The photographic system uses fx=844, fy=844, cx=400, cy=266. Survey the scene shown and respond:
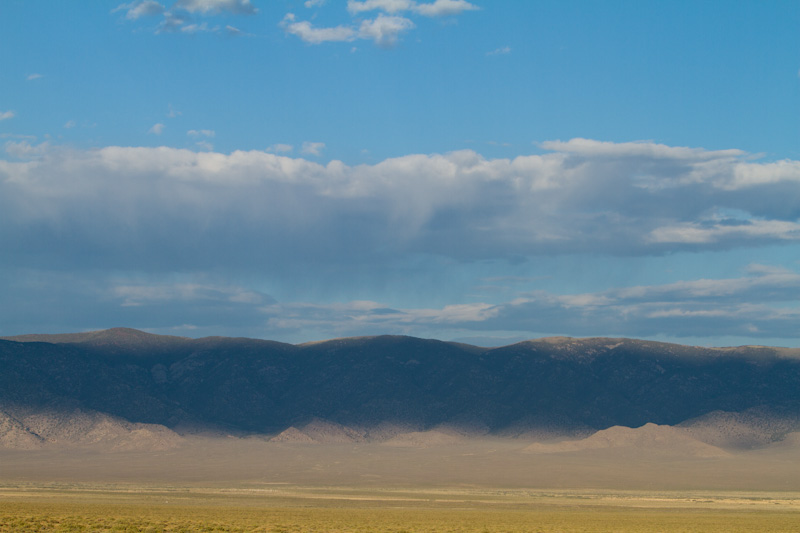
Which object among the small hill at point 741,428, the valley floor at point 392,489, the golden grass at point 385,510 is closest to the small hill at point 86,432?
the valley floor at point 392,489

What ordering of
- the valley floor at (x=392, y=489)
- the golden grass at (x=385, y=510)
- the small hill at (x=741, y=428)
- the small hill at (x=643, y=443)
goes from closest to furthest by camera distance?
1. the golden grass at (x=385, y=510)
2. the valley floor at (x=392, y=489)
3. the small hill at (x=643, y=443)
4. the small hill at (x=741, y=428)

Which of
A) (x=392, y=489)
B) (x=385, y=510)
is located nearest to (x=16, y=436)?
(x=392, y=489)

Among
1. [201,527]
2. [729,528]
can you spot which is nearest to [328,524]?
[201,527]

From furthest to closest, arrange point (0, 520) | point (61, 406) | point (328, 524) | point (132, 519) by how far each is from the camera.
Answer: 1. point (61, 406)
2. point (328, 524)
3. point (132, 519)
4. point (0, 520)

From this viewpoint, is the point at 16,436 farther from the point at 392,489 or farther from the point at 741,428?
the point at 741,428

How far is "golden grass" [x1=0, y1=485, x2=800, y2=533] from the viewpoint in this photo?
50.2 meters

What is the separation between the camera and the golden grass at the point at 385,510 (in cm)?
5016

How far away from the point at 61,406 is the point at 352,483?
9532cm

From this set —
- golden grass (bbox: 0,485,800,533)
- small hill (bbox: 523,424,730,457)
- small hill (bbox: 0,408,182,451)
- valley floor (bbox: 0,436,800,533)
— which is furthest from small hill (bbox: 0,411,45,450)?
small hill (bbox: 523,424,730,457)

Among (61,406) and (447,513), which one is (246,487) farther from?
(61,406)

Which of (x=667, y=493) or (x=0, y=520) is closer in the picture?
(x=0, y=520)

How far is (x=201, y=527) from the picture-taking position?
152ft

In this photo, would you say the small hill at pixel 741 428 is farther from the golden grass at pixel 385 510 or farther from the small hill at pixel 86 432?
the small hill at pixel 86 432

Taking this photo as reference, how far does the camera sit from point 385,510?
76.5 meters
